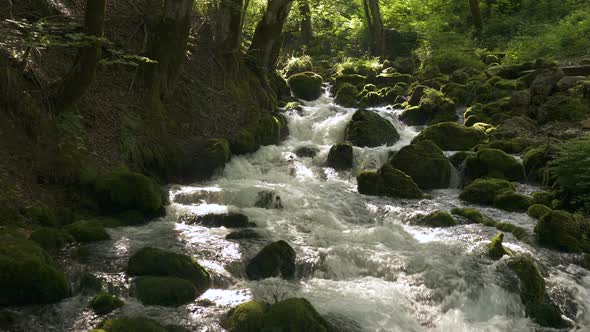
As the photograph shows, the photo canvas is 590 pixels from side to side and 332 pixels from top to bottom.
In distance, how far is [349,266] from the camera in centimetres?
824

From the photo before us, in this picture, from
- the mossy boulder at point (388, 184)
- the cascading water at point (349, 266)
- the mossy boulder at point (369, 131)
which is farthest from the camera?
the mossy boulder at point (369, 131)

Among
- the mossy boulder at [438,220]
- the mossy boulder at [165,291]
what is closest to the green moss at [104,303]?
the mossy boulder at [165,291]

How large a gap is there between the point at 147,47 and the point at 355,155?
6.31 m

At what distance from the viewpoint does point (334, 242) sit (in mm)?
9125

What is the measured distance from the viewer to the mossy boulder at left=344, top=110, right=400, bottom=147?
Answer: 1647 cm

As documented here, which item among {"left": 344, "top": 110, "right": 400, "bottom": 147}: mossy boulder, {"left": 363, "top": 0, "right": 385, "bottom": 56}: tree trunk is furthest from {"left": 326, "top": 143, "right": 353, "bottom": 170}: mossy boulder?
{"left": 363, "top": 0, "right": 385, "bottom": 56}: tree trunk

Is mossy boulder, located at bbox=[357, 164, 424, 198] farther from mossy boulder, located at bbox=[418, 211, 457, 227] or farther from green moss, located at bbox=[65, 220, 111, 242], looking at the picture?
green moss, located at bbox=[65, 220, 111, 242]

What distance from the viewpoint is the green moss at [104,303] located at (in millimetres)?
6027

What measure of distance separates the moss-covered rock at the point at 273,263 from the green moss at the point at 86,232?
2317 millimetres

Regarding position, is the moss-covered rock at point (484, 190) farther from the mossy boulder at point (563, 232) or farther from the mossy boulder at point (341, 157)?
the mossy boulder at point (341, 157)

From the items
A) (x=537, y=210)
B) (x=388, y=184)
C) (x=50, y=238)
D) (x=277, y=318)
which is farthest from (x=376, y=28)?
(x=277, y=318)

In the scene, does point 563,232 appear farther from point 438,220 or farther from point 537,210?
point 438,220

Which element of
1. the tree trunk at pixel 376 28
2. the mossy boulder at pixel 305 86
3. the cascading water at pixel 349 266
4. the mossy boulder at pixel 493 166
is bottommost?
the cascading water at pixel 349 266

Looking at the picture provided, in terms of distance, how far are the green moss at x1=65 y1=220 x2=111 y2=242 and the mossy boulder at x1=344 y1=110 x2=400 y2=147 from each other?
384 inches
